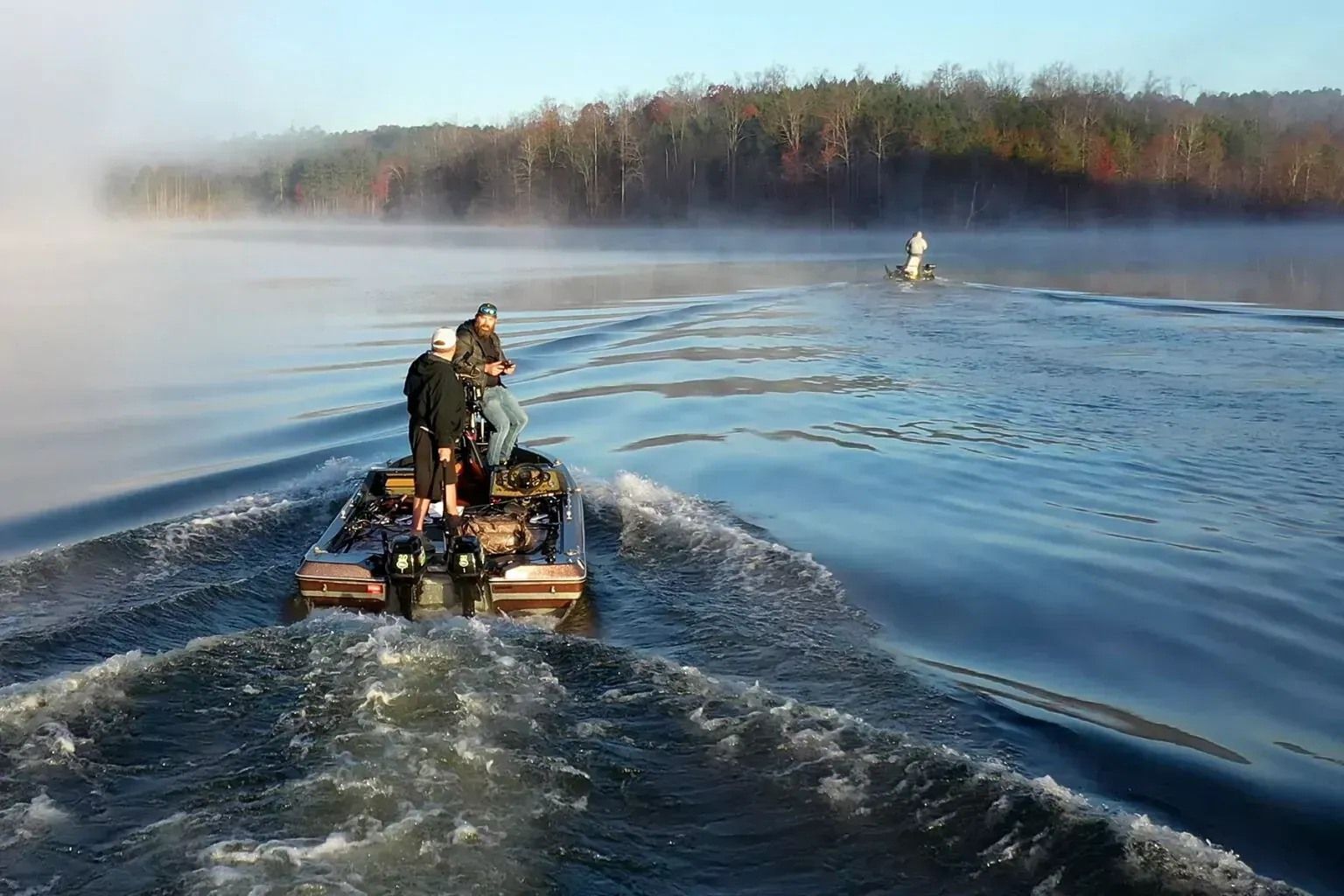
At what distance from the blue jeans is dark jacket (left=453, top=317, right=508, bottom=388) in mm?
160

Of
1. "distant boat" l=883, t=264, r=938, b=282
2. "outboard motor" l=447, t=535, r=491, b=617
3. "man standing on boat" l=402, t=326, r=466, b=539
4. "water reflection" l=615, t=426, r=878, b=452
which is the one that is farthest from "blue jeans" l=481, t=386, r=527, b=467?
"distant boat" l=883, t=264, r=938, b=282

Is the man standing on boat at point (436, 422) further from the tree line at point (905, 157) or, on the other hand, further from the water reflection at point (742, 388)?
the tree line at point (905, 157)

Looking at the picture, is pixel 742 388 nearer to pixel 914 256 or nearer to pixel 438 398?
pixel 438 398

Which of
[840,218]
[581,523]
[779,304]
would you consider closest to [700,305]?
[779,304]

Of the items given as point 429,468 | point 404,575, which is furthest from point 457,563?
point 429,468

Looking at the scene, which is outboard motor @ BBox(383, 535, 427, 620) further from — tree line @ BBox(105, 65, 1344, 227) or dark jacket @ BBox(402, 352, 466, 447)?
tree line @ BBox(105, 65, 1344, 227)

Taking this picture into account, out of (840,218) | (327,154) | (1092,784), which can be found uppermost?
(327,154)

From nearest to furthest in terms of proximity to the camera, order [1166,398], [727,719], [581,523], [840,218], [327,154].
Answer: [727,719] < [581,523] < [1166,398] < [840,218] < [327,154]

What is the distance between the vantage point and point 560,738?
6867 millimetres

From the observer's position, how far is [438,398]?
1022cm

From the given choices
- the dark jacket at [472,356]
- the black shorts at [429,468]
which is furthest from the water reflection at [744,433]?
the black shorts at [429,468]

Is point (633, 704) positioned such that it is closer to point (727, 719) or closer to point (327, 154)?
point (727, 719)

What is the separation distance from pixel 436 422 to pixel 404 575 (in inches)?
70.3

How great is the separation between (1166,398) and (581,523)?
12.5 m
